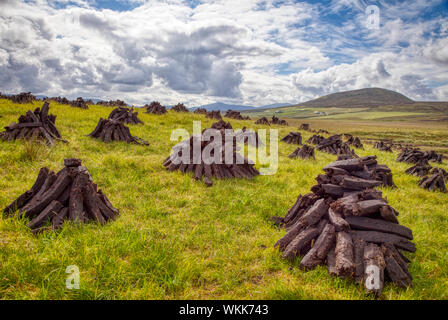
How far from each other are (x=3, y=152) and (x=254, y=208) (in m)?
9.84

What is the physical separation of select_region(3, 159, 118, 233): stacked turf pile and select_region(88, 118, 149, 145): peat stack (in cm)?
907

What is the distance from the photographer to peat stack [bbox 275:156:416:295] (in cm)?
442

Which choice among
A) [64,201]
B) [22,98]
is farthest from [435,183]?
[22,98]

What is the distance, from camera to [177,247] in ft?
17.0

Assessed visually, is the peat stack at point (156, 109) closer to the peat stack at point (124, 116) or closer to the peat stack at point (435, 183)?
the peat stack at point (124, 116)

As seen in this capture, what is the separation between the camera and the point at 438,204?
9984 millimetres

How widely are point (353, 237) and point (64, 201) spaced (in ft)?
21.3

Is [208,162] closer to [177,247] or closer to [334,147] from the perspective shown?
[177,247]

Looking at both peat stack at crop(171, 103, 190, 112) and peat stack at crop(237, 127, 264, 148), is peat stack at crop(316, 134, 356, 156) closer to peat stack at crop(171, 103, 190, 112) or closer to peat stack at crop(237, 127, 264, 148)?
peat stack at crop(237, 127, 264, 148)

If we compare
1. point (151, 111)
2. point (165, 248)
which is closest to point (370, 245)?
point (165, 248)

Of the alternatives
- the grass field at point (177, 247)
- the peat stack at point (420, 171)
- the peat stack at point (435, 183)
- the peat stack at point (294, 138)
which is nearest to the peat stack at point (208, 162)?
the grass field at point (177, 247)

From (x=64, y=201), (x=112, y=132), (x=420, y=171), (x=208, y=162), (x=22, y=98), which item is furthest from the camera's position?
(x=22, y=98)

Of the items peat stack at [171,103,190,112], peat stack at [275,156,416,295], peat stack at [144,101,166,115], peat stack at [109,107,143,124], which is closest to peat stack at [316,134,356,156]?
peat stack at [275,156,416,295]

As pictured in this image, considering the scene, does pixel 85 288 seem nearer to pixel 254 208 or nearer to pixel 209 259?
pixel 209 259
